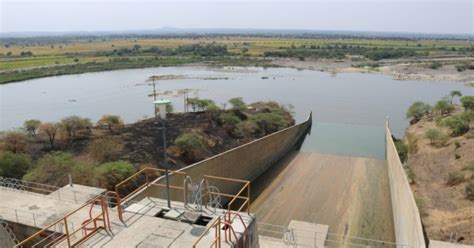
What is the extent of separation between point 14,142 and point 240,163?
13.4 metres

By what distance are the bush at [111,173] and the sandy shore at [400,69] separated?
59745 mm

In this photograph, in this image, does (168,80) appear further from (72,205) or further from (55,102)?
(72,205)

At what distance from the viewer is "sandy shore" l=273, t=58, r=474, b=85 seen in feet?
221

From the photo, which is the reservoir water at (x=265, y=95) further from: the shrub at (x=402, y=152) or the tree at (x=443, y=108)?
the tree at (x=443, y=108)

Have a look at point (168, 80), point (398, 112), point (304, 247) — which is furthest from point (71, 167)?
point (168, 80)

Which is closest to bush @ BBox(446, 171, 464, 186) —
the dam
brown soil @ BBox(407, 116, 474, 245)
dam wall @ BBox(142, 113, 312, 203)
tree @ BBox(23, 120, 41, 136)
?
brown soil @ BBox(407, 116, 474, 245)

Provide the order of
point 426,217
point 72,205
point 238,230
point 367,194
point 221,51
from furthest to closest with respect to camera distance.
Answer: point 221,51, point 367,194, point 426,217, point 72,205, point 238,230

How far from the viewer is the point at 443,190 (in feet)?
61.2

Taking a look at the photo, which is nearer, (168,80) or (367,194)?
(367,194)

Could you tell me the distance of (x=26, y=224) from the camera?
1044 centimetres

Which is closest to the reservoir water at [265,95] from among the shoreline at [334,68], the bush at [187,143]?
the shoreline at [334,68]

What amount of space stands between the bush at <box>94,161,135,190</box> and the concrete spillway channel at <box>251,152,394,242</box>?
6903 millimetres

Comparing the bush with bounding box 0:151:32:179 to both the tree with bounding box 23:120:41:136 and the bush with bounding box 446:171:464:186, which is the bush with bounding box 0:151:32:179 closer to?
the tree with bounding box 23:120:41:136

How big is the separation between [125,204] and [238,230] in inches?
139
